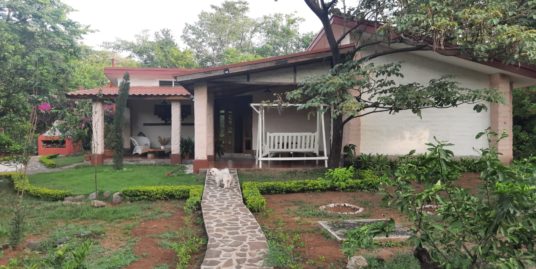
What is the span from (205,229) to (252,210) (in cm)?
145

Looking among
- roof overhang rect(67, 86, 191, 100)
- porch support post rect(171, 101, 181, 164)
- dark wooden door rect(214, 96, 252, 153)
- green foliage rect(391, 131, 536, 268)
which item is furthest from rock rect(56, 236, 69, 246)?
dark wooden door rect(214, 96, 252, 153)

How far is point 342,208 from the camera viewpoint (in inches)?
297

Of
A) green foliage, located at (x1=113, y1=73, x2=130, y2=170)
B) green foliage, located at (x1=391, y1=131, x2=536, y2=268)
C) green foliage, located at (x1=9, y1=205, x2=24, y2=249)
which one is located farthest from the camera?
green foliage, located at (x1=113, y1=73, x2=130, y2=170)

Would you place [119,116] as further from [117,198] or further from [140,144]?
[140,144]

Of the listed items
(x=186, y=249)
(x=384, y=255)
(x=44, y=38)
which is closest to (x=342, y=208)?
(x=384, y=255)

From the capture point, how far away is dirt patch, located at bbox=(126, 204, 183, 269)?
4.68 meters

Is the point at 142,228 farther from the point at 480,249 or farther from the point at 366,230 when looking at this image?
the point at 480,249

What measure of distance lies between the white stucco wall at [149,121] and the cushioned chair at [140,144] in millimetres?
687

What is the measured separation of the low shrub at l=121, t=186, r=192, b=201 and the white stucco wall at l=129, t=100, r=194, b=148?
28.4ft

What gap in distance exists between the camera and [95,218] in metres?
6.86

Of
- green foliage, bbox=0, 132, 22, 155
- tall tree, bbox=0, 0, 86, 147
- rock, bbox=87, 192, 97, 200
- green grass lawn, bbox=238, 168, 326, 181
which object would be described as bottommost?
rock, bbox=87, 192, 97, 200

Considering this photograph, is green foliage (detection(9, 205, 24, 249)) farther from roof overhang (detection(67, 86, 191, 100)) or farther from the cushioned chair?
the cushioned chair

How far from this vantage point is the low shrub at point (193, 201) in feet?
23.6

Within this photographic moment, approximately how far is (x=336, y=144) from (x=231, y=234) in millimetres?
5486
